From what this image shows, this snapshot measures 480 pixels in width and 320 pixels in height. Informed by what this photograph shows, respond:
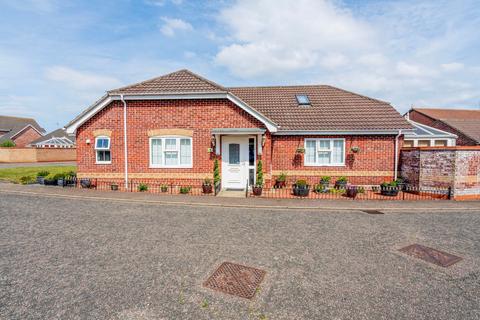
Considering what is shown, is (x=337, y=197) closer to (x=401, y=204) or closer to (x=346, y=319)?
(x=401, y=204)

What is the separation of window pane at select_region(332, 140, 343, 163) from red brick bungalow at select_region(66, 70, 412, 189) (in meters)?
0.05

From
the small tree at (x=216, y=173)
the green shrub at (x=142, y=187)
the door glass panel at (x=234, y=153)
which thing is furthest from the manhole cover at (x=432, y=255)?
the green shrub at (x=142, y=187)

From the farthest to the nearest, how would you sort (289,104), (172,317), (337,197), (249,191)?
(289,104) → (249,191) → (337,197) → (172,317)

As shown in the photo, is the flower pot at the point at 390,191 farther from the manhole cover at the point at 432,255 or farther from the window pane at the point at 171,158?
the window pane at the point at 171,158

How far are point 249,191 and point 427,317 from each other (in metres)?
8.55

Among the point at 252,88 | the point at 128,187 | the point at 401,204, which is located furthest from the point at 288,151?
the point at 128,187

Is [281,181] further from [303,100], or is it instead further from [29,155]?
[29,155]

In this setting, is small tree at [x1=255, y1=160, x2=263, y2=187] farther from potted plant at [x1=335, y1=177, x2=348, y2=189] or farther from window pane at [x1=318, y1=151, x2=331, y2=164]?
potted plant at [x1=335, y1=177, x2=348, y2=189]

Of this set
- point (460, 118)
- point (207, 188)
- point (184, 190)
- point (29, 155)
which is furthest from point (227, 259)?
point (460, 118)

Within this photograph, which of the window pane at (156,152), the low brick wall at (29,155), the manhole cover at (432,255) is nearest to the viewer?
the manhole cover at (432,255)

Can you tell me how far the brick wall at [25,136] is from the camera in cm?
5038

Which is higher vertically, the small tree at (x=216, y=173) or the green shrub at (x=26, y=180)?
the small tree at (x=216, y=173)

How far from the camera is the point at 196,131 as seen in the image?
11.6 m

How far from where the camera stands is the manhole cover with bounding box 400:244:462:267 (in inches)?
182
